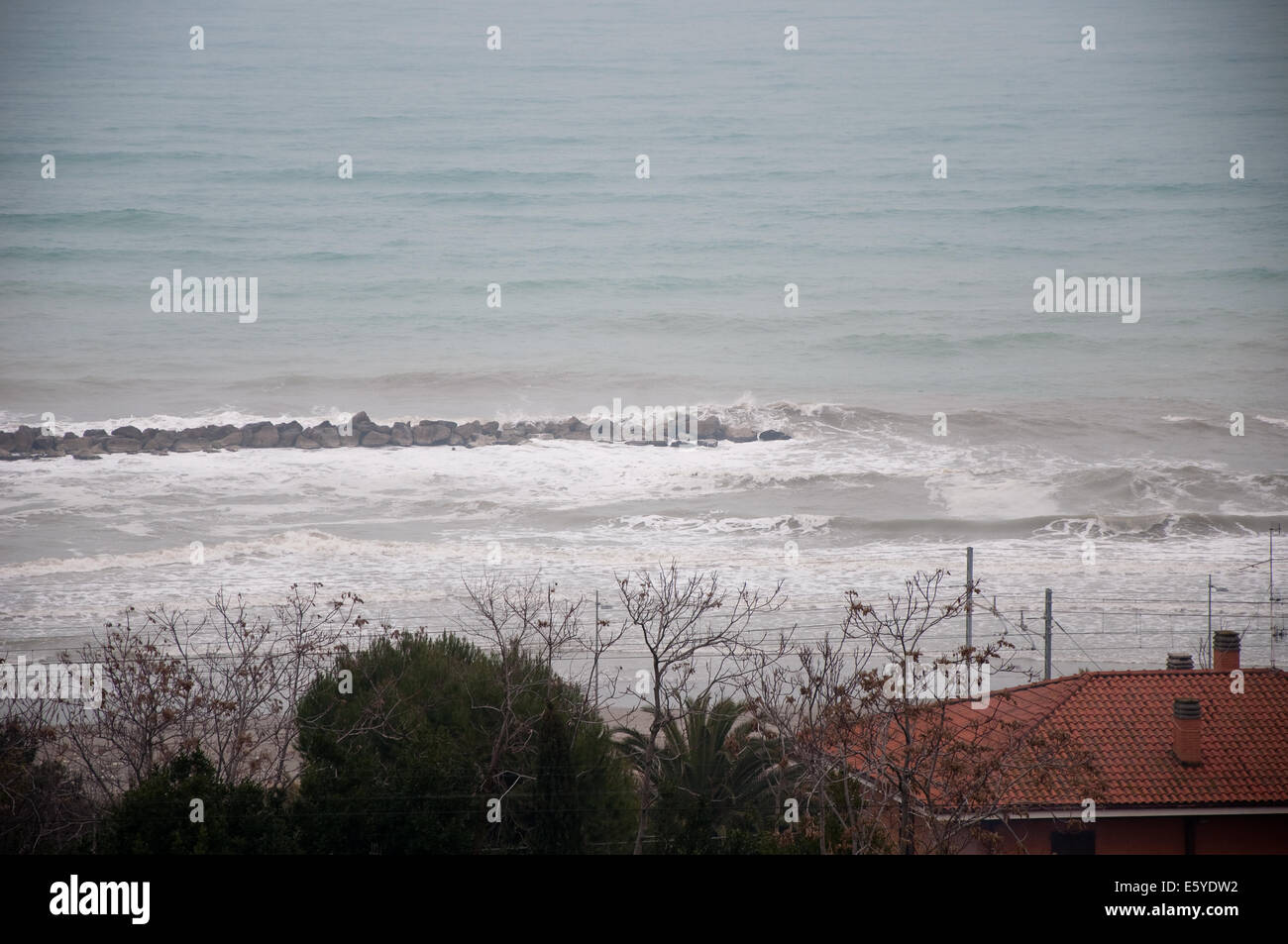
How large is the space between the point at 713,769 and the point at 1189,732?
200 inches

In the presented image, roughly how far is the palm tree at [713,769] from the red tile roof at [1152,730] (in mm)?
2254

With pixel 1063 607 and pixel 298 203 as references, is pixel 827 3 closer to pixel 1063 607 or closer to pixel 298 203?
pixel 298 203

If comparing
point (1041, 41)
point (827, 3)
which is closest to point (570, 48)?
point (827, 3)

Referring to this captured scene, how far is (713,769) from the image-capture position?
1323 cm

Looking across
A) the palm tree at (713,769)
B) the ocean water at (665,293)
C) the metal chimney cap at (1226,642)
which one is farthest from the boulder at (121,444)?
the metal chimney cap at (1226,642)

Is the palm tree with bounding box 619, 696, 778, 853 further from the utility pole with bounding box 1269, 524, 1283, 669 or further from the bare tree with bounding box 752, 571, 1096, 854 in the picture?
the utility pole with bounding box 1269, 524, 1283, 669

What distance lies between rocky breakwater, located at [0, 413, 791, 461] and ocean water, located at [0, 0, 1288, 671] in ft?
4.76

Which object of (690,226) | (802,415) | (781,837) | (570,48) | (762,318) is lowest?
(781,837)

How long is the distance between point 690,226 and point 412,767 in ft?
188

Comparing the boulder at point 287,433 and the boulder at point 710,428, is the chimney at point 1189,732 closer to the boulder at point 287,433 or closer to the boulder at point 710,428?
the boulder at point 710,428

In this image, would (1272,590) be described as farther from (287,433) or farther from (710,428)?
(287,433)

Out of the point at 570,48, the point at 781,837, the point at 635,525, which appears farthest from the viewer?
the point at 570,48

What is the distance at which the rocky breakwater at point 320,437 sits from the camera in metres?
40.4

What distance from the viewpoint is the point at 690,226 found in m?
65.9
